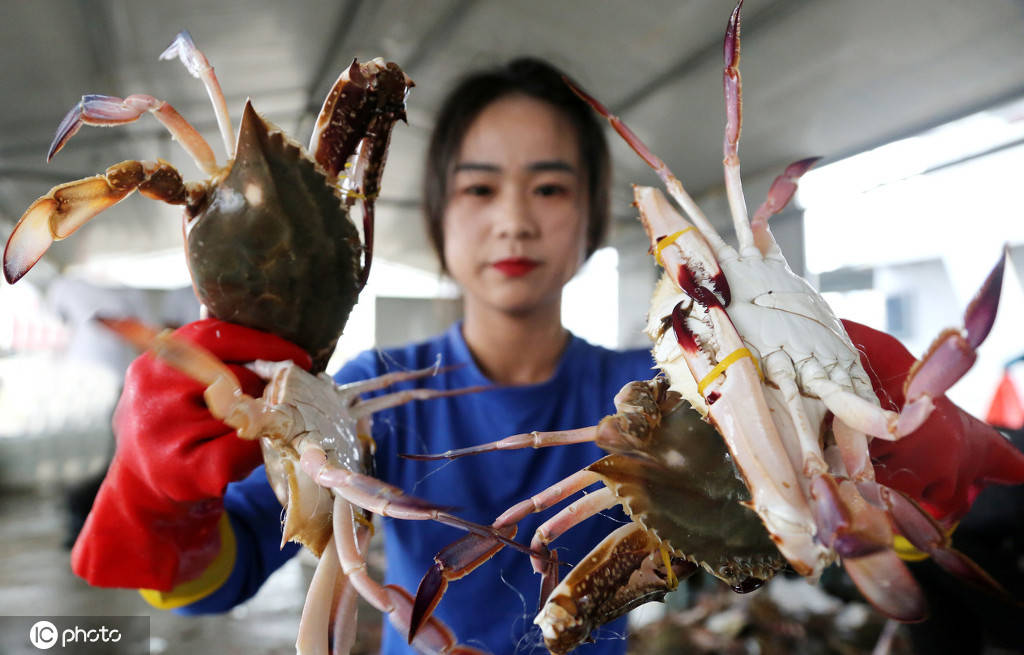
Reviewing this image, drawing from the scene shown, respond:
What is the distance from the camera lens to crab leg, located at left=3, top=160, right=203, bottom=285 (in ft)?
1.03

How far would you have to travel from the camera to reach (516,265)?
0.39 metres

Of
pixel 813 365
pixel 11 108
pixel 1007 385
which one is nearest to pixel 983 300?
pixel 813 365

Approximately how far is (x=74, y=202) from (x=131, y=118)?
72 mm

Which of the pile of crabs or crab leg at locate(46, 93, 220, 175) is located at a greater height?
crab leg at locate(46, 93, 220, 175)

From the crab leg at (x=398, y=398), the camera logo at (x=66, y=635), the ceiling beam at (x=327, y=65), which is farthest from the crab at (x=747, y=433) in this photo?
the camera logo at (x=66, y=635)

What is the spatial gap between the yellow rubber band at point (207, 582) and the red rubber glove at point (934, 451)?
53 centimetres

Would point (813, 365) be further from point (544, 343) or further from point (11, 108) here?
point (11, 108)

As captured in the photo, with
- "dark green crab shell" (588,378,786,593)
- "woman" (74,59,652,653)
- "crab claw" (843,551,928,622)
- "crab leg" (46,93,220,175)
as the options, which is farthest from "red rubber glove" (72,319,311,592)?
"crab claw" (843,551,928,622)

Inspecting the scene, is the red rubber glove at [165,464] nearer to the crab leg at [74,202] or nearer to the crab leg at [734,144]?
the crab leg at [74,202]

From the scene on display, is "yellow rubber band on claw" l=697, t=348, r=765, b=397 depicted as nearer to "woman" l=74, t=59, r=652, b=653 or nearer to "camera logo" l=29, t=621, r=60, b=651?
"woman" l=74, t=59, r=652, b=653

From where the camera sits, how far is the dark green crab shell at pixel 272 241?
1.14ft

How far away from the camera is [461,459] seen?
1.28 feet

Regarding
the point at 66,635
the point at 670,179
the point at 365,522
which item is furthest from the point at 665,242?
the point at 66,635

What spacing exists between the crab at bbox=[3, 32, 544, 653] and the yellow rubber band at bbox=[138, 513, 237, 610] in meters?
0.20
